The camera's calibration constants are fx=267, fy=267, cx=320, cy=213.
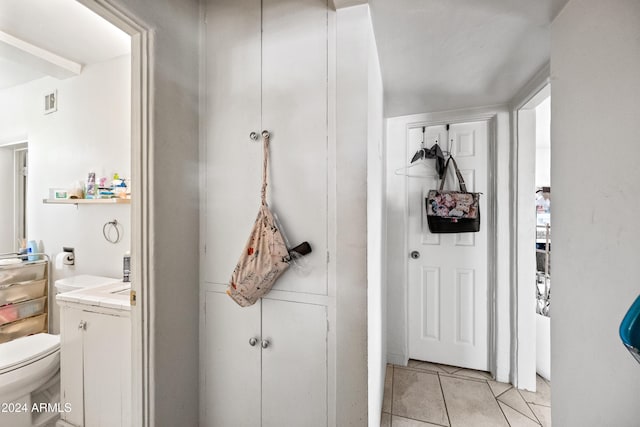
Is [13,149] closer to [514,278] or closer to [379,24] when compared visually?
[379,24]

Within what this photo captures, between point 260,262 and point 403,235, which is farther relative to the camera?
point 403,235

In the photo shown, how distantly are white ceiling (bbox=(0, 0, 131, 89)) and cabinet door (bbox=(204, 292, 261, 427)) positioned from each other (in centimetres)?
190

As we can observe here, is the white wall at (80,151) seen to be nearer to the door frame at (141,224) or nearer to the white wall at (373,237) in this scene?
the door frame at (141,224)

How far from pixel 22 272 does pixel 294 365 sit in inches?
99.3

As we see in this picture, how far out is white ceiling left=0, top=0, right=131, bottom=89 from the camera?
62.1 inches

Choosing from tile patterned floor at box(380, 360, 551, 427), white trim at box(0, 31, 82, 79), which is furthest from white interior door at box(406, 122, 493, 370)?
white trim at box(0, 31, 82, 79)

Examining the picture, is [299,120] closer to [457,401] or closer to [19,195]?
[457,401]

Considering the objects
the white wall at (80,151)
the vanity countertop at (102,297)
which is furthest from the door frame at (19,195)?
the vanity countertop at (102,297)

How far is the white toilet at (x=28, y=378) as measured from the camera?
1427mm

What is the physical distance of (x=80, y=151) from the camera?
217cm

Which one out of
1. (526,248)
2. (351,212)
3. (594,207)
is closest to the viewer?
(594,207)

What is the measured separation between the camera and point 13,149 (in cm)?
266

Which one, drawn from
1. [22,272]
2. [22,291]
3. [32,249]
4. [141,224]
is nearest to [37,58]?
[32,249]

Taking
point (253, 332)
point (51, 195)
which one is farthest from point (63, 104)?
point (253, 332)
